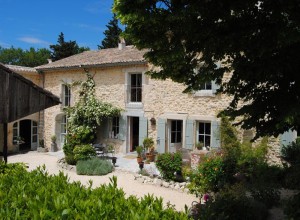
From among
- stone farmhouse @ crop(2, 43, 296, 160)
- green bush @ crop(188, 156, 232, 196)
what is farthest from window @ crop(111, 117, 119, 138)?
green bush @ crop(188, 156, 232, 196)

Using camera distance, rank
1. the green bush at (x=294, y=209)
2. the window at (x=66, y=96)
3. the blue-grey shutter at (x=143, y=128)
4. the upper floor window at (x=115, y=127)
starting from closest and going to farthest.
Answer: the green bush at (x=294, y=209) < the blue-grey shutter at (x=143, y=128) < the upper floor window at (x=115, y=127) < the window at (x=66, y=96)

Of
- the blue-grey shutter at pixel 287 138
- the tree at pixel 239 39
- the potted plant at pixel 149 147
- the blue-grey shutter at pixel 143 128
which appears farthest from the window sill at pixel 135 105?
the tree at pixel 239 39

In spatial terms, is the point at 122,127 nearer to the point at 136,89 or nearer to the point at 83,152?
the point at 136,89

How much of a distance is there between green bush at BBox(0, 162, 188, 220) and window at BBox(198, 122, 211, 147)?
11.1 metres

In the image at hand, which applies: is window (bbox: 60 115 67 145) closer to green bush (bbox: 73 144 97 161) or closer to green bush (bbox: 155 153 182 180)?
green bush (bbox: 73 144 97 161)

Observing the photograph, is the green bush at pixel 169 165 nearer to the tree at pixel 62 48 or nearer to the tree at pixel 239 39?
the tree at pixel 239 39

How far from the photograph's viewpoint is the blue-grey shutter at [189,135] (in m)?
14.5

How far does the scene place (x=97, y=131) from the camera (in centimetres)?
1812

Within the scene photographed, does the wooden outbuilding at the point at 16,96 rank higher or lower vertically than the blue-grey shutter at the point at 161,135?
higher

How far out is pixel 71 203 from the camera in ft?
11.1

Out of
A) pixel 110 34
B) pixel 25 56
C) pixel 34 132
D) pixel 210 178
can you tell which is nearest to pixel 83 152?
pixel 210 178

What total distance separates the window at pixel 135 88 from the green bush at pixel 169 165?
5928 mm

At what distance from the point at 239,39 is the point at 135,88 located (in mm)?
12177

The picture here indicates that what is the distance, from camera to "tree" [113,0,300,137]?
4.86m
